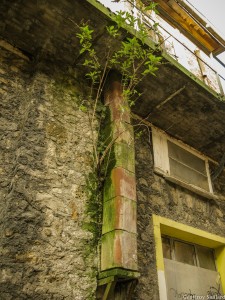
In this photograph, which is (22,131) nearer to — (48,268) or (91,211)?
(91,211)

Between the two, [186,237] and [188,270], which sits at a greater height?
[186,237]

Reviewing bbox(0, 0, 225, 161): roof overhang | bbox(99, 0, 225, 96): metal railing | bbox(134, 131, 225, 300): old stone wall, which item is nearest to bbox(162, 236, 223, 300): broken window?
bbox(134, 131, 225, 300): old stone wall

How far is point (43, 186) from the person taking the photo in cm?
329

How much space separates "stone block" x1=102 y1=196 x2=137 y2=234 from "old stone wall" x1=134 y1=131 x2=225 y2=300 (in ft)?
2.19

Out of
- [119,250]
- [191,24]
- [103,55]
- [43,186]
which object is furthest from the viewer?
[191,24]

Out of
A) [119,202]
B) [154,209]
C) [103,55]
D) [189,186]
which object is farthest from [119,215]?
[103,55]

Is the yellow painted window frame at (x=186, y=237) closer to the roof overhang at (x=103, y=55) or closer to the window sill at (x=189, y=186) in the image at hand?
the window sill at (x=189, y=186)

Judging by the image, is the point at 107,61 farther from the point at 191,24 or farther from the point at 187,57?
the point at 191,24

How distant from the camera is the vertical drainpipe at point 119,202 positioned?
122 inches

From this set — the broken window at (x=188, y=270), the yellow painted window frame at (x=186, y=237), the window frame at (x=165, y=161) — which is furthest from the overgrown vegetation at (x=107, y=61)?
the broken window at (x=188, y=270)

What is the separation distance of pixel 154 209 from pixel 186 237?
884mm

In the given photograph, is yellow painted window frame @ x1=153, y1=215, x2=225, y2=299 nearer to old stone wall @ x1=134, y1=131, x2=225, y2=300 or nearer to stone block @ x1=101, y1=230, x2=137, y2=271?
old stone wall @ x1=134, y1=131, x2=225, y2=300

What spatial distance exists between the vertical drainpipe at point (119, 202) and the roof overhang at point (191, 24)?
3.92 meters

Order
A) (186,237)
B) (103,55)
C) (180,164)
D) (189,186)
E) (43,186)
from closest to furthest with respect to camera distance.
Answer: (43,186), (103,55), (186,237), (189,186), (180,164)
